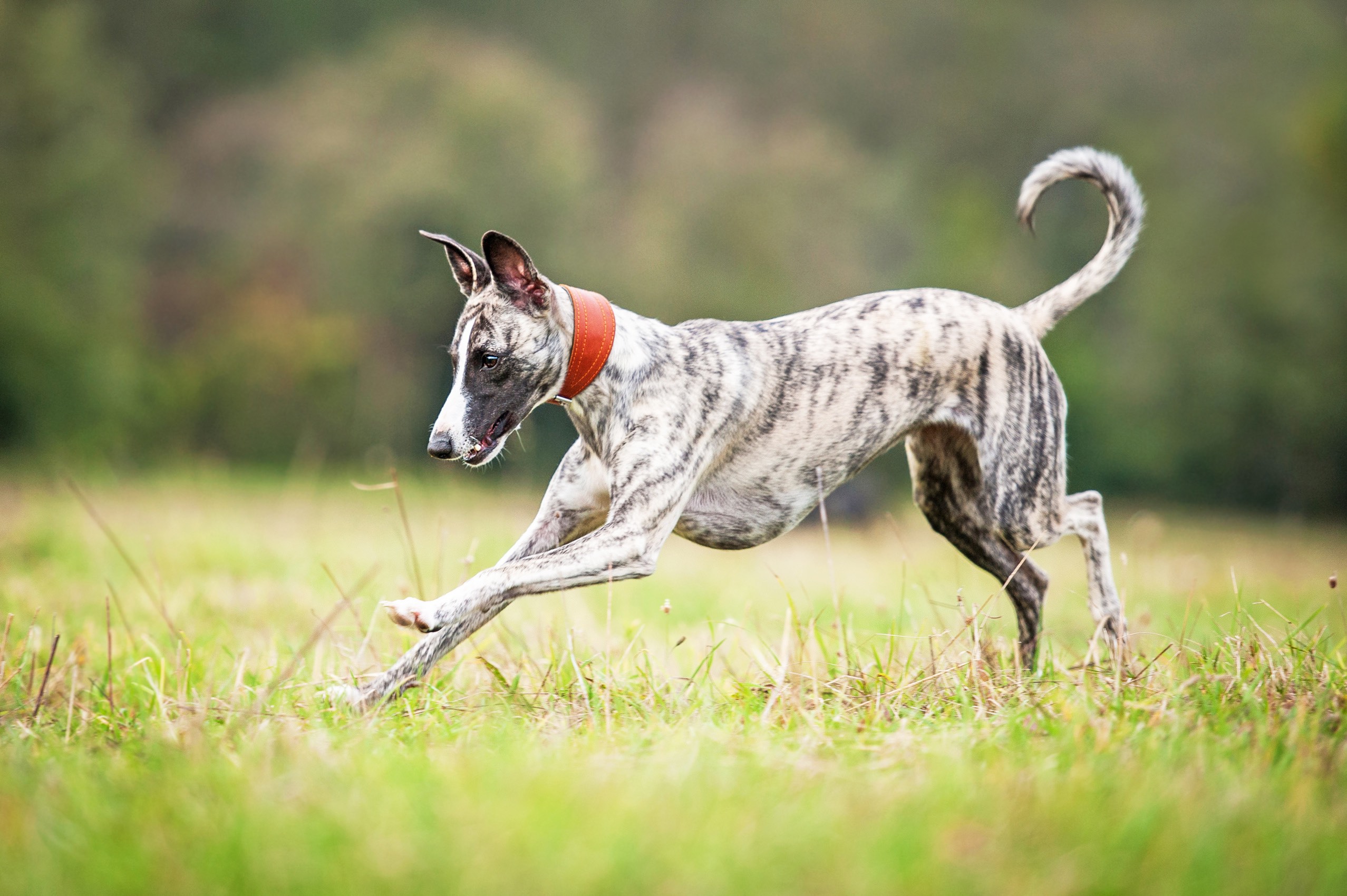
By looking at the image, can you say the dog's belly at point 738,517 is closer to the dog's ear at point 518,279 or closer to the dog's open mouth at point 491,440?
the dog's open mouth at point 491,440

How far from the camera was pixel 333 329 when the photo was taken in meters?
24.5

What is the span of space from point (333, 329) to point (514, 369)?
22.3 metres

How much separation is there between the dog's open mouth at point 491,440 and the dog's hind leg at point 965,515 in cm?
186

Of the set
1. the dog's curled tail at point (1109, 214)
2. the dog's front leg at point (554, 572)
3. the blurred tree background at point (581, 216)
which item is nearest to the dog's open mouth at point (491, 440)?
the dog's front leg at point (554, 572)

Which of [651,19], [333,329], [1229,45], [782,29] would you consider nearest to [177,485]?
[333,329]

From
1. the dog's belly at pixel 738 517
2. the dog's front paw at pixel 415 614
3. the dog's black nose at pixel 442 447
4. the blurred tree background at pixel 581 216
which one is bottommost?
the dog's front paw at pixel 415 614

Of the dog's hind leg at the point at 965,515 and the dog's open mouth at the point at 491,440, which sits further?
the dog's hind leg at the point at 965,515

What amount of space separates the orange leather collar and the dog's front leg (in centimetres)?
39

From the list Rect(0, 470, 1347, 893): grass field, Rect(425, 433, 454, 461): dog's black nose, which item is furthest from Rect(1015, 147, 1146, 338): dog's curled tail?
Rect(425, 433, 454, 461): dog's black nose

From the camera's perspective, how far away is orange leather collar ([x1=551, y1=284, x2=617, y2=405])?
3.70 metres

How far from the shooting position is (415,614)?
3291 mm

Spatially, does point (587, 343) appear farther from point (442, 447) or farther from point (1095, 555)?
point (1095, 555)

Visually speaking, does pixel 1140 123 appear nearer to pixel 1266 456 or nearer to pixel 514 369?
pixel 1266 456

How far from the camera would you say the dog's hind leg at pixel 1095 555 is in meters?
4.48
